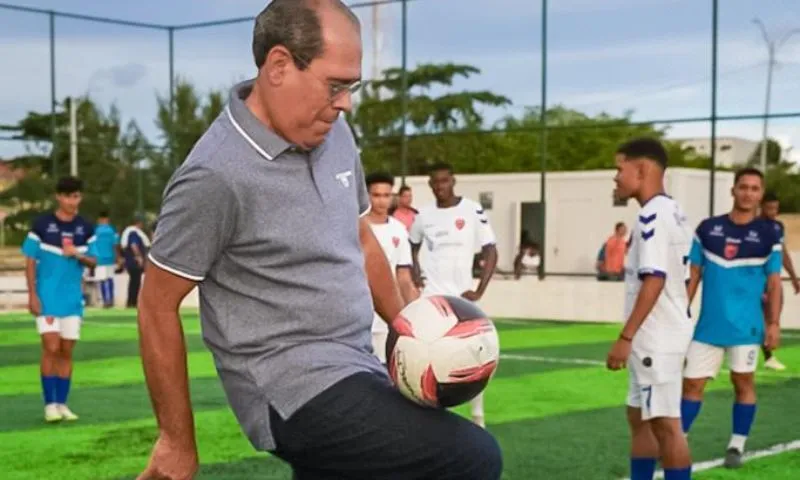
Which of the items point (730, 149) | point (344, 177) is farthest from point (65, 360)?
point (730, 149)

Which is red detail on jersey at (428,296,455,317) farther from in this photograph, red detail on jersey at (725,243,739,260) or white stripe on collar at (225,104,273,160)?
red detail on jersey at (725,243,739,260)

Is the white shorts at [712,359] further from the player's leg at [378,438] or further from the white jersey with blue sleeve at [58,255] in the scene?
the player's leg at [378,438]

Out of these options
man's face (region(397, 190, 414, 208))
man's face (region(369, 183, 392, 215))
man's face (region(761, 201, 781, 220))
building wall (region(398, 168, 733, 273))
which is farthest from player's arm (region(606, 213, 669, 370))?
building wall (region(398, 168, 733, 273))

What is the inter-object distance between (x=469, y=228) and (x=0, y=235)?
60.6 ft

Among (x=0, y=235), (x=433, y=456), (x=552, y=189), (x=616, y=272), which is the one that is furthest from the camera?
(x=552, y=189)

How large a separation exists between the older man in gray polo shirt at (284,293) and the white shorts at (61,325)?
758cm

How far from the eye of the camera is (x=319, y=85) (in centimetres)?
309

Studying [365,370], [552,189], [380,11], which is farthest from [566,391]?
[552,189]

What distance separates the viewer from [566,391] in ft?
40.4

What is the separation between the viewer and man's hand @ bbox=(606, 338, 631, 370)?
642 cm

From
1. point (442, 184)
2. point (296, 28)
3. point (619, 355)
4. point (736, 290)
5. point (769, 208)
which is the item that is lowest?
point (619, 355)

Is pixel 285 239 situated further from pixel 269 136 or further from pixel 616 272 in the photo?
pixel 616 272

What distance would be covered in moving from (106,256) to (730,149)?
12.8 metres

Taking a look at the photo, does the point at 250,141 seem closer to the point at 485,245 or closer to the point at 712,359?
the point at 712,359
